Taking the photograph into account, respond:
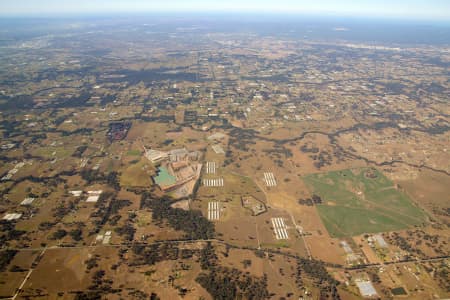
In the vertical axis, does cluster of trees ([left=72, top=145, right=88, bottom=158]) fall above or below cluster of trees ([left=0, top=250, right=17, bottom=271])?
above

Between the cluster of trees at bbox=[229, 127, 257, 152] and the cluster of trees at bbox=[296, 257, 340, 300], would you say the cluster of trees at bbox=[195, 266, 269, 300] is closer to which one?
the cluster of trees at bbox=[296, 257, 340, 300]

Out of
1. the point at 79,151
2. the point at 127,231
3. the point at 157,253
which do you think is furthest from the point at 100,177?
the point at 157,253

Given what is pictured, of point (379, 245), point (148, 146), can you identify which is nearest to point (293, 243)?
point (379, 245)

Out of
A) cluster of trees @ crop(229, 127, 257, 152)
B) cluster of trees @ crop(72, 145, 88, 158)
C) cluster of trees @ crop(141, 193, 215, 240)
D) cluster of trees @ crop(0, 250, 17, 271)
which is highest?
cluster of trees @ crop(229, 127, 257, 152)

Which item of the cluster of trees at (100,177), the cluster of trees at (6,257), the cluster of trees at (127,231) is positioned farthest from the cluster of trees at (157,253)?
the cluster of trees at (100,177)

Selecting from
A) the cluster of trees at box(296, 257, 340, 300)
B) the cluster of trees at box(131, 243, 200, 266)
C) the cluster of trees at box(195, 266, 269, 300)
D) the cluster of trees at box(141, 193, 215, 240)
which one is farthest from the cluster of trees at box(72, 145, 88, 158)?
the cluster of trees at box(296, 257, 340, 300)

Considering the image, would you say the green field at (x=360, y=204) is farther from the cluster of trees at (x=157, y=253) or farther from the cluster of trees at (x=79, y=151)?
the cluster of trees at (x=79, y=151)

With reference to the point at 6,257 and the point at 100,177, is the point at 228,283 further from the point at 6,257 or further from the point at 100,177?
the point at 100,177
